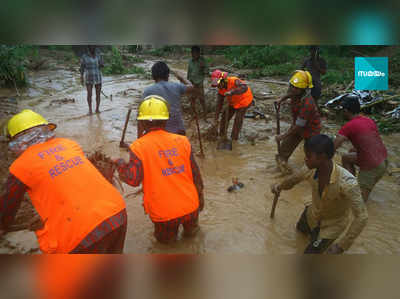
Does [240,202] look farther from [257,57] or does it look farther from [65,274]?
[257,57]

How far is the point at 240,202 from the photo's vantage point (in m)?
3.77

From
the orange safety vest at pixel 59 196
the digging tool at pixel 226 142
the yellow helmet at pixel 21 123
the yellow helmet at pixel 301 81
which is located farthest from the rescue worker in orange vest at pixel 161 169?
the digging tool at pixel 226 142

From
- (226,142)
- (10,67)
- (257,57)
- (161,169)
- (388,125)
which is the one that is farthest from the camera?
(257,57)

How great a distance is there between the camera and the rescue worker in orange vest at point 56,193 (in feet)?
5.51

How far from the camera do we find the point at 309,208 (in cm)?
287

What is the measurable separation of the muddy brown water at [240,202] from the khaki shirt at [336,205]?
51 centimetres

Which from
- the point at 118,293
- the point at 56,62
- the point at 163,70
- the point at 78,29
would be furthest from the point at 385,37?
the point at 56,62

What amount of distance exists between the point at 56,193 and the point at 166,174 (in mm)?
869

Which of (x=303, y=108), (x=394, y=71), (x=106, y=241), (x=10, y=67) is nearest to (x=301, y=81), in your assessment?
(x=303, y=108)

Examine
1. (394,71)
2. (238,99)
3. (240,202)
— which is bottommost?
(240,202)

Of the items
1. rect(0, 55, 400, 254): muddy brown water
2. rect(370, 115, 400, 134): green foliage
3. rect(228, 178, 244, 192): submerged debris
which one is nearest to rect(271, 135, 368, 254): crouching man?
rect(0, 55, 400, 254): muddy brown water

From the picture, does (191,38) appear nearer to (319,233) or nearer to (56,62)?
(319,233)

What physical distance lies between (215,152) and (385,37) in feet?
15.0

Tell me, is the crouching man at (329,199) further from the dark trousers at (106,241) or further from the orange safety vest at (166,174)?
the dark trousers at (106,241)
